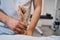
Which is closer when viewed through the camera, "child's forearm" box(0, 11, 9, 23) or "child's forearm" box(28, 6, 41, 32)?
"child's forearm" box(0, 11, 9, 23)

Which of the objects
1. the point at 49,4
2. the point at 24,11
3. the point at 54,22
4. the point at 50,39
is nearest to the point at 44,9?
the point at 49,4

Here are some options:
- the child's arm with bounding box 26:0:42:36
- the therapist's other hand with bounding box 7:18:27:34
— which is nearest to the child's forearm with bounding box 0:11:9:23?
the therapist's other hand with bounding box 7:18:27:34

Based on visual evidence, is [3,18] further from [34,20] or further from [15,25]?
[34,20]

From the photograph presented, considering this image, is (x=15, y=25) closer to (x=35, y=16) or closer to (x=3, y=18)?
(x=3, y=18)

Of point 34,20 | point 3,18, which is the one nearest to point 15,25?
point 3,18

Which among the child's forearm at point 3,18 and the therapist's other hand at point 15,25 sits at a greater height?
the child's forearm at point 3,18

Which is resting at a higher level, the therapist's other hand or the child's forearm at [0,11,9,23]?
the child's forearm at [0,11,9,23]

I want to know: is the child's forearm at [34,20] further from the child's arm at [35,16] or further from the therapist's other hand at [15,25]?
the therapist's other hand at [15,25]

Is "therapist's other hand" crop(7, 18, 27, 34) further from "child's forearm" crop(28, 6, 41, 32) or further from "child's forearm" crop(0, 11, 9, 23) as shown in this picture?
"child's forearm" crop(28, 6, 41, 32)

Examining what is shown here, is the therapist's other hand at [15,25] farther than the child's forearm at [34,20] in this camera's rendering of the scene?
No

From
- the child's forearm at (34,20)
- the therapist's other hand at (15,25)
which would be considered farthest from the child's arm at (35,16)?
the therapist's other hand at (15,25)

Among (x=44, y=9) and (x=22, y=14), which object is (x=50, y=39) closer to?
(x=22, y=14)

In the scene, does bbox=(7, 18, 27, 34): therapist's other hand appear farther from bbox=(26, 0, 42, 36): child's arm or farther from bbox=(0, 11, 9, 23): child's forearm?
bbox=(26, 0, 42, 36): child's arm

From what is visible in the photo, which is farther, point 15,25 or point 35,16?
point 35,16
